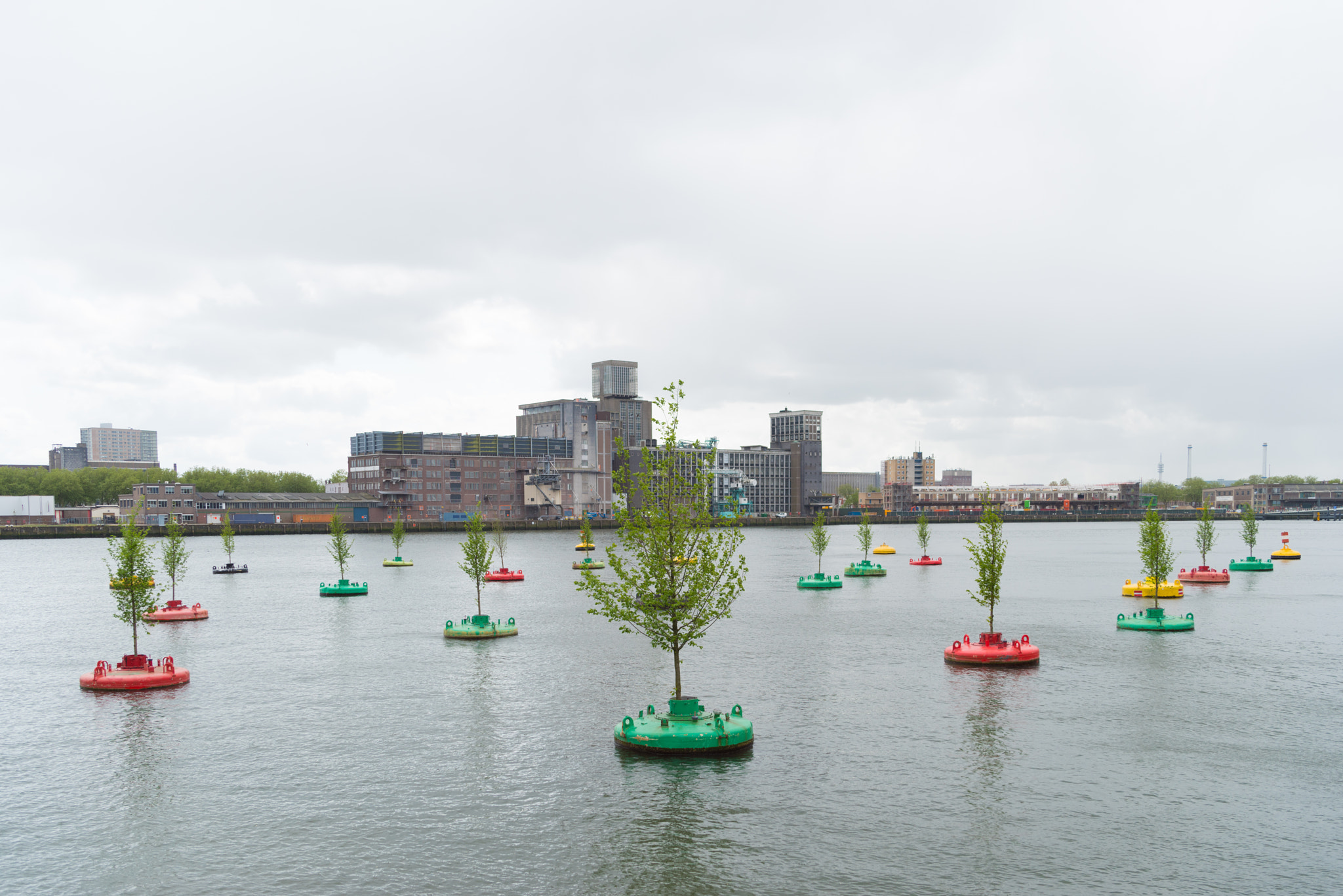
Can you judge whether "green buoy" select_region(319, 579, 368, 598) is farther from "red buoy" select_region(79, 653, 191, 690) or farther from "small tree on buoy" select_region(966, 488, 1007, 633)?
"small tree on buoy" select_region(966, 488, 1007, 633)

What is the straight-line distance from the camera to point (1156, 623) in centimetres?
7500

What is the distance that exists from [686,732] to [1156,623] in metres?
51.3

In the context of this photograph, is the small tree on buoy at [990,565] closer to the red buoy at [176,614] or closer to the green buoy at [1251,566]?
the red buoy at [176,614]

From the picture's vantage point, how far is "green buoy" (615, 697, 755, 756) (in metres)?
38.8

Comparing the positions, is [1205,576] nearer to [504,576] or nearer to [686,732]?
[504,576]

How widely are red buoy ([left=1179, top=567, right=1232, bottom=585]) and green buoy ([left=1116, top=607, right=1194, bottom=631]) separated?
4587 centimetres

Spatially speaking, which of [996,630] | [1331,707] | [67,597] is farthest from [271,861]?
[67,597]

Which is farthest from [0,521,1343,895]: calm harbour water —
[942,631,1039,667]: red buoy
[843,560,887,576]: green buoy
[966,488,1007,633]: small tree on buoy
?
[843,560,887,576]: green buoy

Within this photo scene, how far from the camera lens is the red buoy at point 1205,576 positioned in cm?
11725

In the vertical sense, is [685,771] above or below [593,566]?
above

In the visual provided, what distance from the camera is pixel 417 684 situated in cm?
Answer: 5534

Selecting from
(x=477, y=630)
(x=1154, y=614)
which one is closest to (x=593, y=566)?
(x=477, y=630)

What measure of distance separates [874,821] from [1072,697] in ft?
74.9

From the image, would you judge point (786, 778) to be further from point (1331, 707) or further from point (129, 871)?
point (1331, 707)
